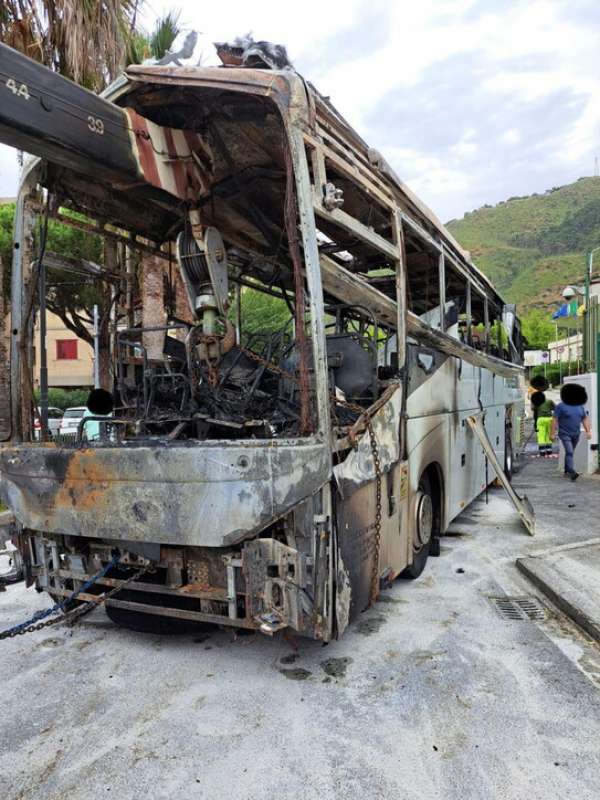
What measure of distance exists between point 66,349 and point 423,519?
37.4 meters

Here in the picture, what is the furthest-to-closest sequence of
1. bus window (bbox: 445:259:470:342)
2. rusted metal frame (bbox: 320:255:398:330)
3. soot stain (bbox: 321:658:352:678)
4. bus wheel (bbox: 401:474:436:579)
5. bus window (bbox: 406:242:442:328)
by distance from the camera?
1. bus window (bbox: 445:259:470:342)
2. bus window (bbox: 406:242:442:328)
3. bus wheel (bbox: 401:474:436:579)
4. rusted metal frame (bbox: 320:255:398:330)
5. soot stain (bbox: 321:658:352:678)

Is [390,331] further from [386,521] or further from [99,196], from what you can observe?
[99,196]

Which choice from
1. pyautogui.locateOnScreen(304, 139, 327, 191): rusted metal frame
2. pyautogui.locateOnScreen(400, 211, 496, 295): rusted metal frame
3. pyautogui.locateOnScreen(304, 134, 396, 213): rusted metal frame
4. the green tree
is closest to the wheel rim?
pyautogui.locateOnScreen(400, 211, 496, 295): rusted metal frame

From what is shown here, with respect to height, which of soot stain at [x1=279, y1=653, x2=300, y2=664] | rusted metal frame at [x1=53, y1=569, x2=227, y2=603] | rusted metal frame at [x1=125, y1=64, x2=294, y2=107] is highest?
rusted metal frame at [x1=125, y1=64, x2=294, y2=107]

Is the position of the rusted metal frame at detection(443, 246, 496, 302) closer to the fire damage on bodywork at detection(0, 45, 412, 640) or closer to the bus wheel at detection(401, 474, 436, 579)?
the fire damage on bodywork at detection(0, 45, 412, 640)

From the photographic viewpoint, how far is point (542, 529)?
7125mm

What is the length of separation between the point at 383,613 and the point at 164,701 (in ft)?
6.13

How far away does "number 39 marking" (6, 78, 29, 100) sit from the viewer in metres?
2.69

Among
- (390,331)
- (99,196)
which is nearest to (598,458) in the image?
(390,331)

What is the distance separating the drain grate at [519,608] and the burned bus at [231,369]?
2.56ft

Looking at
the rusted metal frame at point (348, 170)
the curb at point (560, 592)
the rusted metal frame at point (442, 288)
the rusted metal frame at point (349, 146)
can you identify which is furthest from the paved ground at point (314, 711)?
the rusted metal frame at point (349, 146)

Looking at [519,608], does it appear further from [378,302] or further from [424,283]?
[424,283]

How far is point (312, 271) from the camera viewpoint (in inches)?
126

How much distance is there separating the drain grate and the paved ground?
0.10 metres
